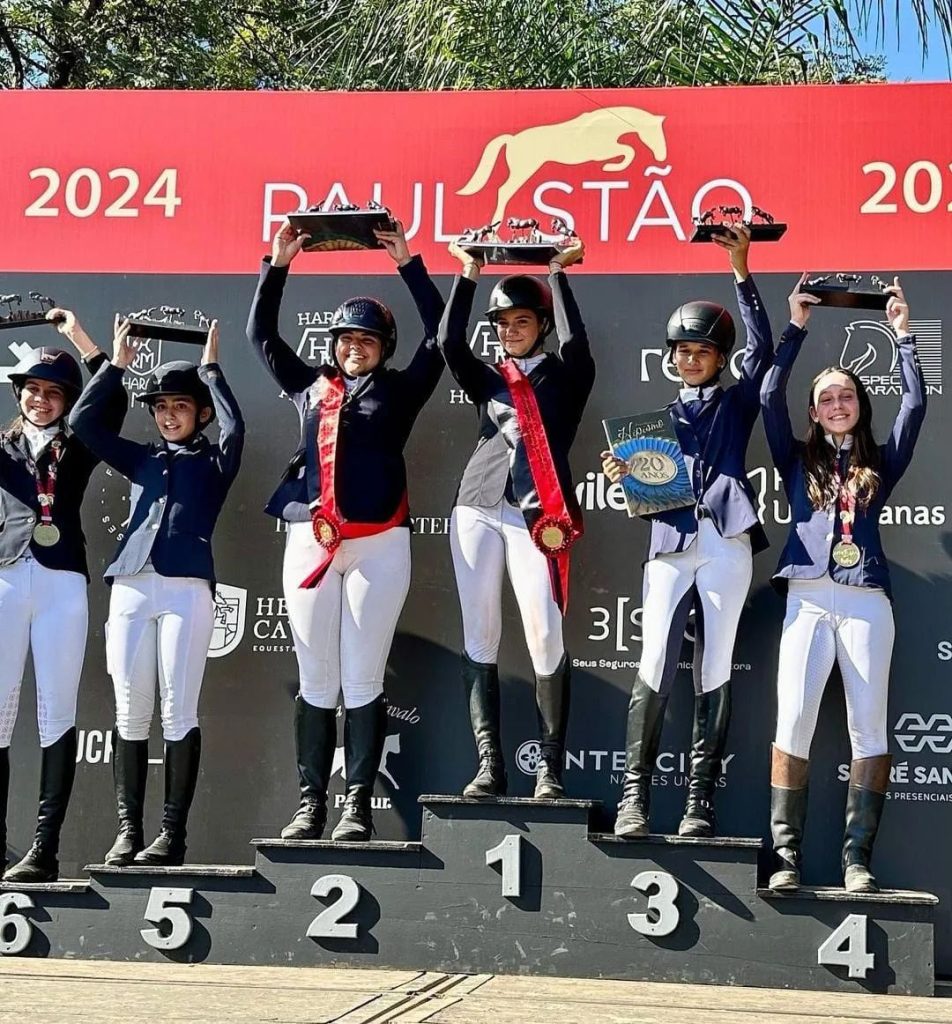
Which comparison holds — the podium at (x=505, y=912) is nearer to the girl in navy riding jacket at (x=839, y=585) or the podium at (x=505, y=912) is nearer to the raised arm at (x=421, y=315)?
the girl in navy riding jacket at (x=839, y=585)

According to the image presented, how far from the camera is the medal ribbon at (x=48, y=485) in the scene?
6047mm

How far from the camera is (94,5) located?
1452 centimetres

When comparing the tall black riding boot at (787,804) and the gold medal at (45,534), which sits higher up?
the gold medal at (45,534)

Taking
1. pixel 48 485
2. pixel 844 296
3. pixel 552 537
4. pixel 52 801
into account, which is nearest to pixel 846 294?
pixel 844 296

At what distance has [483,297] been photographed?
6.64 metres

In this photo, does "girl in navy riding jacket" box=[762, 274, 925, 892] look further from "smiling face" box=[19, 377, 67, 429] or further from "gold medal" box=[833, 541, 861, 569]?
"smiling face" box=[19, 377, 67, 429]

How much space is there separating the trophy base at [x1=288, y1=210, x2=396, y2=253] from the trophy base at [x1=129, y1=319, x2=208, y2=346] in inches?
22.3

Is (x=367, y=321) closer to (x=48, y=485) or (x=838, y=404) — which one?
(x=48, y=485)

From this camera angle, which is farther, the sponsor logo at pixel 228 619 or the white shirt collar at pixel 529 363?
the sponsor logo at pixel 228 619

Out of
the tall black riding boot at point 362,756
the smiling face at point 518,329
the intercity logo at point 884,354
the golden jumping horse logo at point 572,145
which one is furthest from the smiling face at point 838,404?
the tall black riding boot at point 362,756

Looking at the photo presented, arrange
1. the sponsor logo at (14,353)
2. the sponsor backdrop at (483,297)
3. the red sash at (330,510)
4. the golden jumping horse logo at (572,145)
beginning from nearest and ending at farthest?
the red sash at (330,510)
the sponsor backdrop at (483,297)
the golden jumping horse logo at (572,145)
the sponsor logo at (14,353)

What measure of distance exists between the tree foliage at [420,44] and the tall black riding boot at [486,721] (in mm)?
5450

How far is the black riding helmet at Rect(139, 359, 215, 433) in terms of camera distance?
610 centimetres

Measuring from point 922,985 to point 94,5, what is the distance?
1244cm
